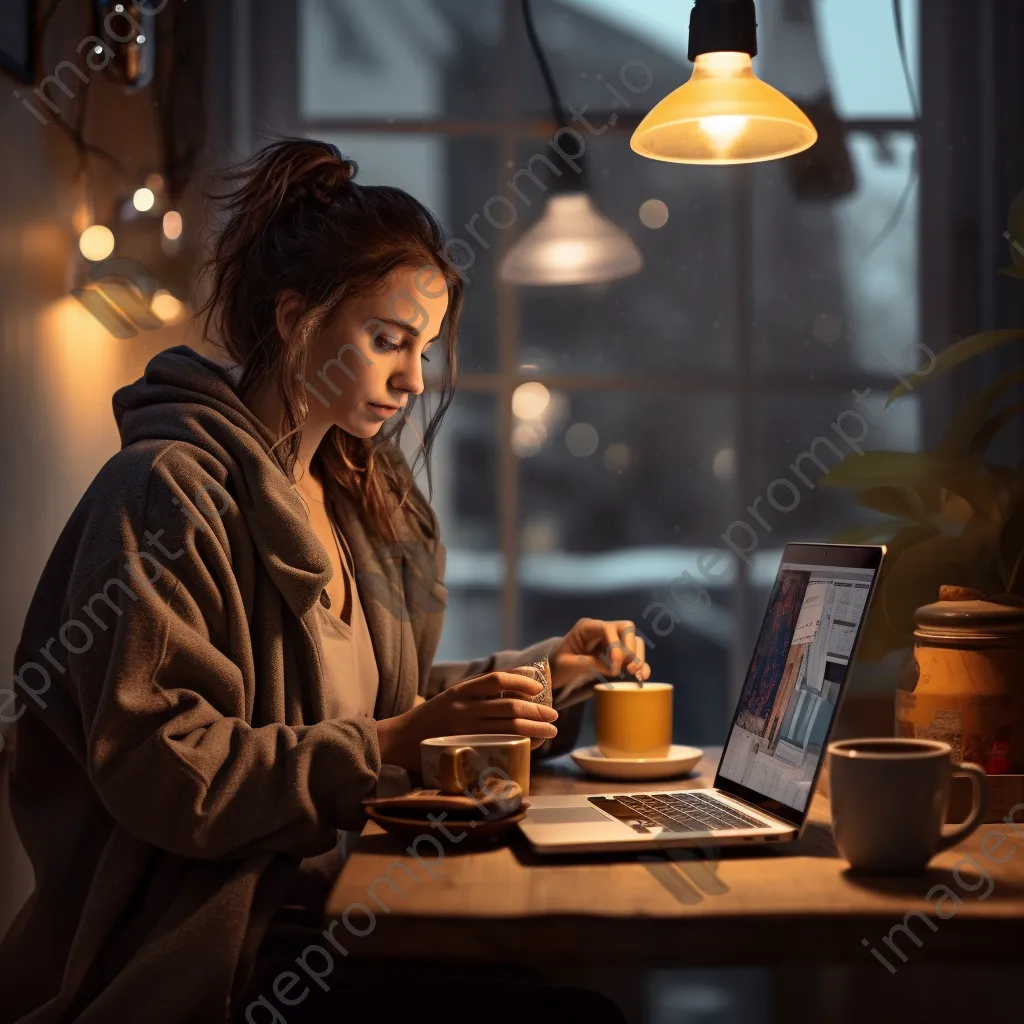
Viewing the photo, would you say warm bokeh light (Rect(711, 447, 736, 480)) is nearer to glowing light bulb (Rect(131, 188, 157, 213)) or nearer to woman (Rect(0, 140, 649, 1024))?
woman (Rect(0, 140, 649, 1024))

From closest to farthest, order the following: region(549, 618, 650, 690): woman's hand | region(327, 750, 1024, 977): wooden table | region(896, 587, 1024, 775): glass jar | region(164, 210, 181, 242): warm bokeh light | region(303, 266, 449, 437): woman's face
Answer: region(327, 750, 1024, 977): wooden table
region(896, 587, 1024, 775): glass jar
region(303, 266, 449, 437): woman's face
region(549, 618, 650, 690): woman's hand
region(164, 210, 181, 242): warm bokeh light

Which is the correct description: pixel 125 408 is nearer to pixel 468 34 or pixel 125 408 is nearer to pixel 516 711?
pixel 516 711

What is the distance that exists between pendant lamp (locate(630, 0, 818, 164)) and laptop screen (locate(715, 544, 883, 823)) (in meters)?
0.51

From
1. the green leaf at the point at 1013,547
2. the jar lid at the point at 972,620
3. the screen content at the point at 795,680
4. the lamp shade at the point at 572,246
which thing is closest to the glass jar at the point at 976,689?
the jar lid at the point at 972,620

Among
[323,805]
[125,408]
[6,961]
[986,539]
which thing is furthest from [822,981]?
[125,408]

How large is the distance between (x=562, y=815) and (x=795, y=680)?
0.83ft

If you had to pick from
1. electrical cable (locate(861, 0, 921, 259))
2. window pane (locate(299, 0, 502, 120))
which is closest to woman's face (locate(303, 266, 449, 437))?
window pane (locate(299, 0, 502, 120))

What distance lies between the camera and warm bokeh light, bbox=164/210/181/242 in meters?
1.91

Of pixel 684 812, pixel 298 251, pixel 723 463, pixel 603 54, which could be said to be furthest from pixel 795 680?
pixel 603 54

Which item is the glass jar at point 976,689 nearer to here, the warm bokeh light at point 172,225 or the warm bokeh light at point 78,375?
the warm bokeh light at point 78,375

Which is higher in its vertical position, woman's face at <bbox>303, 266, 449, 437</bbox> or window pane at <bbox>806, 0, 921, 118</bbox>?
window pane at <bbox>806, 0, 921, 118</bbox>

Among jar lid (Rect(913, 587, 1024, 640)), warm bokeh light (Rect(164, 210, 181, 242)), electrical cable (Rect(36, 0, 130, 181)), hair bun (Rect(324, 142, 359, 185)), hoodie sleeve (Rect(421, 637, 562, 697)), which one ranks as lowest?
hoodie sleeve (Rect(421, 637, 562, 697))

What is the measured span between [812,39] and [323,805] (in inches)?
72.3

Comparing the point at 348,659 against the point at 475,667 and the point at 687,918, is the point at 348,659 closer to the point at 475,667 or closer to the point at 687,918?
the point at 475,667
